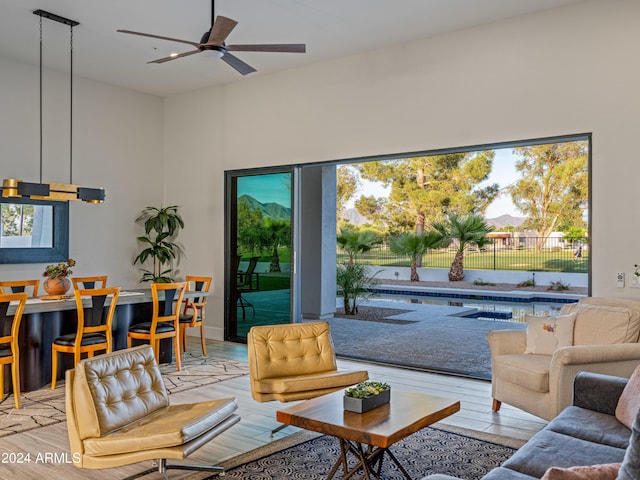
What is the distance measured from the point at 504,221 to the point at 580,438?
13526 mm

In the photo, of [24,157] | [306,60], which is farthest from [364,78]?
[24,157]

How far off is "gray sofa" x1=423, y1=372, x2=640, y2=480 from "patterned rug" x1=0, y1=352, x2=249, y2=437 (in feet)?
11.3

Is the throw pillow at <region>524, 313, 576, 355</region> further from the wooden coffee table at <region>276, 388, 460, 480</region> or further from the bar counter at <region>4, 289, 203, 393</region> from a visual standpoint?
the bar counter at <region>4, 289, 203, 393</region>

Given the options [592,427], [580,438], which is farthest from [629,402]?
[580,438]

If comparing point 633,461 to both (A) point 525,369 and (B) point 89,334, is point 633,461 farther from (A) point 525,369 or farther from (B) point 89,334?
(B) point 89,334

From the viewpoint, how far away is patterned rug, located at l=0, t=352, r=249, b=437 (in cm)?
431

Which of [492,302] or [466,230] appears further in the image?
[466,230]

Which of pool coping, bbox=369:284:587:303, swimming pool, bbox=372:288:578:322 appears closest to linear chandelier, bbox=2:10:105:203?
swimming pool, bbox=372:288:578:322

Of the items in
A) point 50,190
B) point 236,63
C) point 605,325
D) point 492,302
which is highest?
point 236,63

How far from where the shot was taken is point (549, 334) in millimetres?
4418

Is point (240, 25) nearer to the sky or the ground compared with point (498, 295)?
nearer to the sky

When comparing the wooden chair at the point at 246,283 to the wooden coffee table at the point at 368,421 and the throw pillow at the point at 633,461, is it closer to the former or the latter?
the wooden coffee table at the point at 368,421

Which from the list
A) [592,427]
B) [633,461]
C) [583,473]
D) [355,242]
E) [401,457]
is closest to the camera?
[633,461]

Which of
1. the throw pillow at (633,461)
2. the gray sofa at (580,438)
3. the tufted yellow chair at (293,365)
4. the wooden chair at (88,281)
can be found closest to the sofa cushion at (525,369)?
the gray sofa at (580,438)
